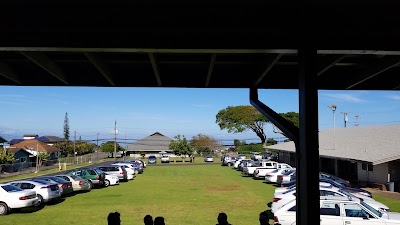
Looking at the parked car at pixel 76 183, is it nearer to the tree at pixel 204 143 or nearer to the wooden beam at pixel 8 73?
the wooden beam at pixel 8 73

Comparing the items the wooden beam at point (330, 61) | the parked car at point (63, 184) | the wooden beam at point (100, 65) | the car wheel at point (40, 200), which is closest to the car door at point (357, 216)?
the wooden beam at point (330, 61)

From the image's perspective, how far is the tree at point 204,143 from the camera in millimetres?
106938

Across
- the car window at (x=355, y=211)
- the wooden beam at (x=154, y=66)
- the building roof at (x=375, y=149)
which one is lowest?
the car window at (x=355, y=211)

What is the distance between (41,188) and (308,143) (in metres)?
17.6

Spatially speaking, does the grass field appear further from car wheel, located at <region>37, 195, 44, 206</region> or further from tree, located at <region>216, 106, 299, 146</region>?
tree, located at <region>216, 106, 299, 146</region>

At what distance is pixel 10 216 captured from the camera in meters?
17.0

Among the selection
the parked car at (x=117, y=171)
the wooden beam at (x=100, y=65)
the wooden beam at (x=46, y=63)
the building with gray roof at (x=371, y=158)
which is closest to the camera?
the wooden beam at (x=46, y=63)

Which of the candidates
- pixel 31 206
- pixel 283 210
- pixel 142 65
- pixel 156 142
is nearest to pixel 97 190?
pixel 31 206

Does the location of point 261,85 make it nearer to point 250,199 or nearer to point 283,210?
point 283,210

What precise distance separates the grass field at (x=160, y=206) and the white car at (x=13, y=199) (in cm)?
41

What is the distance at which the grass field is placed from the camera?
1606cm

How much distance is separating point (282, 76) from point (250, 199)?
44.6ft

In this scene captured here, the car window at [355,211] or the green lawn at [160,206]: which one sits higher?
the car window at [355,211]

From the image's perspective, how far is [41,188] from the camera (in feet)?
65.3
